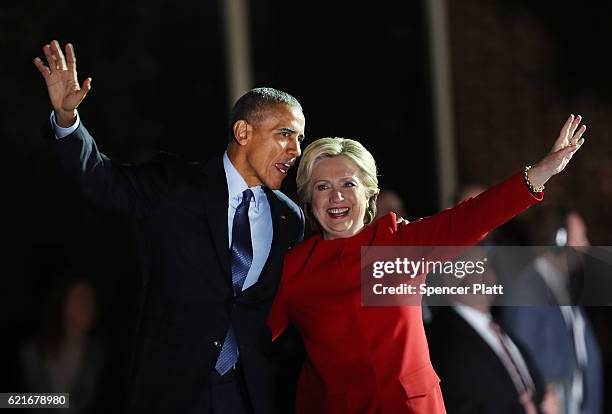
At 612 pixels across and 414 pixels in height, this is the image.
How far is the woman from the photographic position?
348 centimetres

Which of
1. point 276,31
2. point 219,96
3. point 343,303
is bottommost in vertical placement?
point 343,303

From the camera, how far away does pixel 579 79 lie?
285 inches

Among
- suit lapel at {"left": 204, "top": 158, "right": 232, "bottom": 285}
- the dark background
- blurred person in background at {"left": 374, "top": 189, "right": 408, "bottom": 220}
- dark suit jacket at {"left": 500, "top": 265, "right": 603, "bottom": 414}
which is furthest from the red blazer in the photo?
the dark background

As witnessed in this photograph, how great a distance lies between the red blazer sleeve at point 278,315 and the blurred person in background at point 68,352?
1818mm

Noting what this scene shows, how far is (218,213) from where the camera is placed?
380 cm

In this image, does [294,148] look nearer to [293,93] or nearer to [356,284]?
[356,284]

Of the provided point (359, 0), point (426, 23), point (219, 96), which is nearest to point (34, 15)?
point (219, 96)

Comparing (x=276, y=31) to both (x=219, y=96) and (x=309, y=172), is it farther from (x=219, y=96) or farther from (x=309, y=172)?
(x=309, y=172)

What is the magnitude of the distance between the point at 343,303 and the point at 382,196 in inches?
72.2

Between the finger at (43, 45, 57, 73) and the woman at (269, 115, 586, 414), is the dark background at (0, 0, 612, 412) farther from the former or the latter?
the finger at (43, 45, 57, 73)

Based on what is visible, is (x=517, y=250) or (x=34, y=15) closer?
(x=517, y=250)

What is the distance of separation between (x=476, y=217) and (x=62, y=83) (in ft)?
4.62

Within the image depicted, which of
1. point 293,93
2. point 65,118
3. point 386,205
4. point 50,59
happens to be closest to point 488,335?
point 386,205

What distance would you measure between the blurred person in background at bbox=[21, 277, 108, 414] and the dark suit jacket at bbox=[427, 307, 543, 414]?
1.82 m
